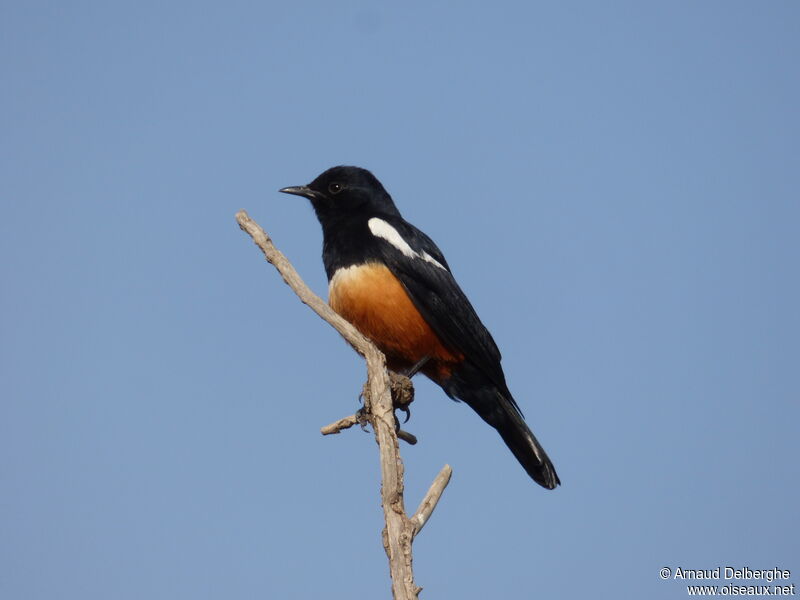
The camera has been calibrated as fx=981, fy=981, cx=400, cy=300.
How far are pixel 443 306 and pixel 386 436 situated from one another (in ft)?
8.07

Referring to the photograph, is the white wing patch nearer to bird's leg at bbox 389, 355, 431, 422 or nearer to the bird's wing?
the bird's wing

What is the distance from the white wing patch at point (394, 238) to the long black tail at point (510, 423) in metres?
1.15

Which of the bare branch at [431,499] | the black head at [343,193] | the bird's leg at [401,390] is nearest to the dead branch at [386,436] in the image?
the bare branch at [431,499]

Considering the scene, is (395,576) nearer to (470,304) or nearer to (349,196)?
(470,304)

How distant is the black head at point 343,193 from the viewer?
962cm

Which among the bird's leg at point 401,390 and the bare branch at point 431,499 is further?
the bird's leg at point 401,390

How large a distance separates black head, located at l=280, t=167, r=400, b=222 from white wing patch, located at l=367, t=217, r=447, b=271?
1.52ft

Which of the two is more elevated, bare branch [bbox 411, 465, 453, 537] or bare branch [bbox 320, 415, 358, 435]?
bare branch [bbox 320, 415, 358, 435]

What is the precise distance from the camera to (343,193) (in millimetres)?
9664

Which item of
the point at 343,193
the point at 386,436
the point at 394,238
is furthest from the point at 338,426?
the point at 343,193

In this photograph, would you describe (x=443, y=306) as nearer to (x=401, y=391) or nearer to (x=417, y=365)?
(x=417, y=365)

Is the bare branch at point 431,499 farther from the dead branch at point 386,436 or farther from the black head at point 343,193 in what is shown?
the black head at point 343,193

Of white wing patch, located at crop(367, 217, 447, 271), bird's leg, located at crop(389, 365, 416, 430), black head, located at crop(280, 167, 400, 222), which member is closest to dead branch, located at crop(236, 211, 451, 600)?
bird's leg, located at crop(389, 365, 416, 430)

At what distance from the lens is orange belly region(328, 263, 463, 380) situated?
28.1 ft
